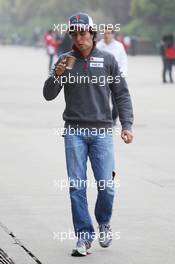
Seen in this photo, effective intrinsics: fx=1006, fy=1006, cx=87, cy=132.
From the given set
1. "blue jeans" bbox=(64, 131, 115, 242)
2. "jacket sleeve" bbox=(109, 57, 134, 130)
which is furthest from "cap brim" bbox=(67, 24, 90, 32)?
"blue jeans" bbox=(64, 131, 115, 242)

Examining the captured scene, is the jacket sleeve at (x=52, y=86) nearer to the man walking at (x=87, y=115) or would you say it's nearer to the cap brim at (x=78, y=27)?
the man walking at (x=87, y=115)

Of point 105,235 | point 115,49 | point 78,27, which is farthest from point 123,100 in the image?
point 115,49

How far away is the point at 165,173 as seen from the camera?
12.5 metres

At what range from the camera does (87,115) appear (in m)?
7.52

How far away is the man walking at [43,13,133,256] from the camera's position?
7.43 metres

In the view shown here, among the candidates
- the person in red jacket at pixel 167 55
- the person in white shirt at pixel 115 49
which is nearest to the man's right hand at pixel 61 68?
the person in white shirt at pixel 115 49

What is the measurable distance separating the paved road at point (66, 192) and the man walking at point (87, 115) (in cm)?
44

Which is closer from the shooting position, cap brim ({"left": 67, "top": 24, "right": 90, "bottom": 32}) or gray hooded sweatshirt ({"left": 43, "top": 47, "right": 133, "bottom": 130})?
cap brim ({"left": 67, "top": 24, "right": 90, "bottom": 32})

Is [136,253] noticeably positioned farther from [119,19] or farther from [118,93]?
[119,19]

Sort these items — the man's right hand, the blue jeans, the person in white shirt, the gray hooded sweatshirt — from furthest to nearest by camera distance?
the person in white shirt, the blue jeans, the gray hooded sweatshirt, the man's right hand

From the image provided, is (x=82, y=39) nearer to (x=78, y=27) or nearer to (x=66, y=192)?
(x=78, y=27)

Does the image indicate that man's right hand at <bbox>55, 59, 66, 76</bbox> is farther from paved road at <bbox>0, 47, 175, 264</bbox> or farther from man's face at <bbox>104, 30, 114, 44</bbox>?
man's face at <bbox>104, 30, 114, 44</bbox>

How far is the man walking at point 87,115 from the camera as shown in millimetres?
7426

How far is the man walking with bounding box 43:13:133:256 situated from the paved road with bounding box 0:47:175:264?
1.44 feet
